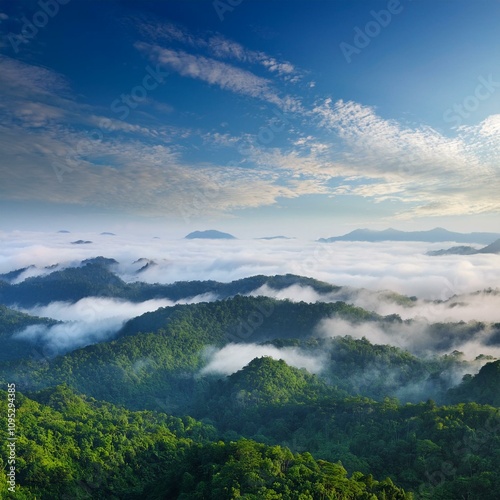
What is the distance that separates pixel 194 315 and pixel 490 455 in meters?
109

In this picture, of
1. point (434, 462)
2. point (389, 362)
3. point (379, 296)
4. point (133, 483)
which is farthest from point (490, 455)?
point (379, 296)

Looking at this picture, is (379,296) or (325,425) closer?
(325,425)

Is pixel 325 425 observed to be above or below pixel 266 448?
below

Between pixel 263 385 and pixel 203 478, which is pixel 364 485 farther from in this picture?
pixel 263 385

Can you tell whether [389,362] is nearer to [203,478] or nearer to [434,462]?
[434,462]

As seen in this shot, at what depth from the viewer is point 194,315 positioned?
461ft

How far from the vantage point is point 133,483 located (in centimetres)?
4528

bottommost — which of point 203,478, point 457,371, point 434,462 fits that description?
point 457,371

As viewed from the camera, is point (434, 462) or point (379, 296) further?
point (379, 296)

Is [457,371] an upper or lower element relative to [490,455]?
lower

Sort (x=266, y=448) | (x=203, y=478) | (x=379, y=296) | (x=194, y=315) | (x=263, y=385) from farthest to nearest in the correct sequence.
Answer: (x=379, y=296)
(x=194, y=315)
(x=263, y=385)
(x=266, y=448)
(x=203, y=478)

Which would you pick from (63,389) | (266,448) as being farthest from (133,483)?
(63,389)

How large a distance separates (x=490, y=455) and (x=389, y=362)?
58.4m

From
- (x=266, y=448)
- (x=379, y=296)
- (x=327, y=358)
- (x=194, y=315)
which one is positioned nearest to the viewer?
A: (x=266, y=448)
